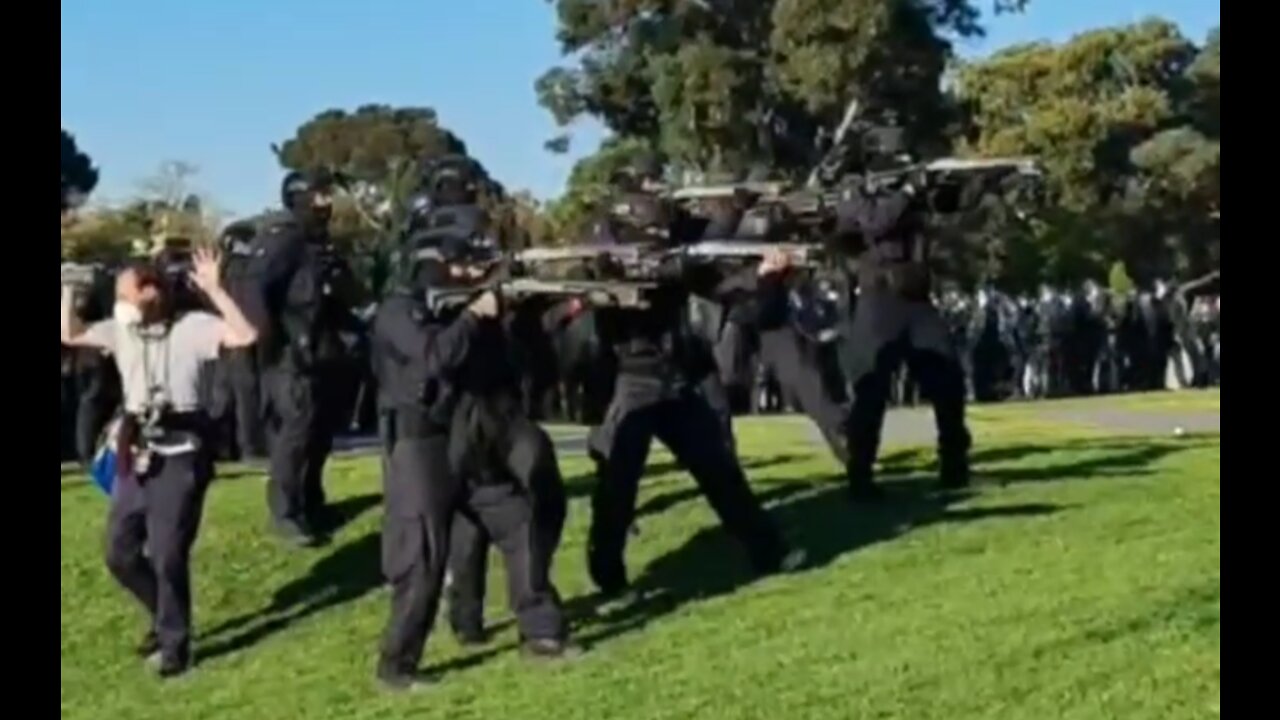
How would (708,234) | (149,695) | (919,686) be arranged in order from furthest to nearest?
1. (708,234)
2. (149,695)
3. (919,686)

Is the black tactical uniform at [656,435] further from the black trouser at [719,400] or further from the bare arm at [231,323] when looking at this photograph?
the bare arm at [231,323]

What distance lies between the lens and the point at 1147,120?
61.9 metres

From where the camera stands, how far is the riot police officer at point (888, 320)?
1383cm

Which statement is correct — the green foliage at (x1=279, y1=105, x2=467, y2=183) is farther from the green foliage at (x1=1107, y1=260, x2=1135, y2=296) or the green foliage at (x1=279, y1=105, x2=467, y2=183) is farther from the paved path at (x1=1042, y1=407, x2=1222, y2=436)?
the paved path at (x1=1042, y1=407, x2=1222, y2=436)

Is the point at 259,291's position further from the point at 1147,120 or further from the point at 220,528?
the point at 1147,120

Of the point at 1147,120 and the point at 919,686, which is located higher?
the point at 1147,120

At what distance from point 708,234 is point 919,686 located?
3.70m

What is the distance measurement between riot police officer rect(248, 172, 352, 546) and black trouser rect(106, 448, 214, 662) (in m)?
1.54

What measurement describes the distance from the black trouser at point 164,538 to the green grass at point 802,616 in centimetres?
28

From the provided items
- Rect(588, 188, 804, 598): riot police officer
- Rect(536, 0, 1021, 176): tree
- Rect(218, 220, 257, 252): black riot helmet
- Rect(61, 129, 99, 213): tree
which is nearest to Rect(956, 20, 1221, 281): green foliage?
Rect(536, 0, 1021, 176): tree

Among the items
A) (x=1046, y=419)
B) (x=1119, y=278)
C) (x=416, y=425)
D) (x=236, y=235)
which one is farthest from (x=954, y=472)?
(x=1119, y=278)
